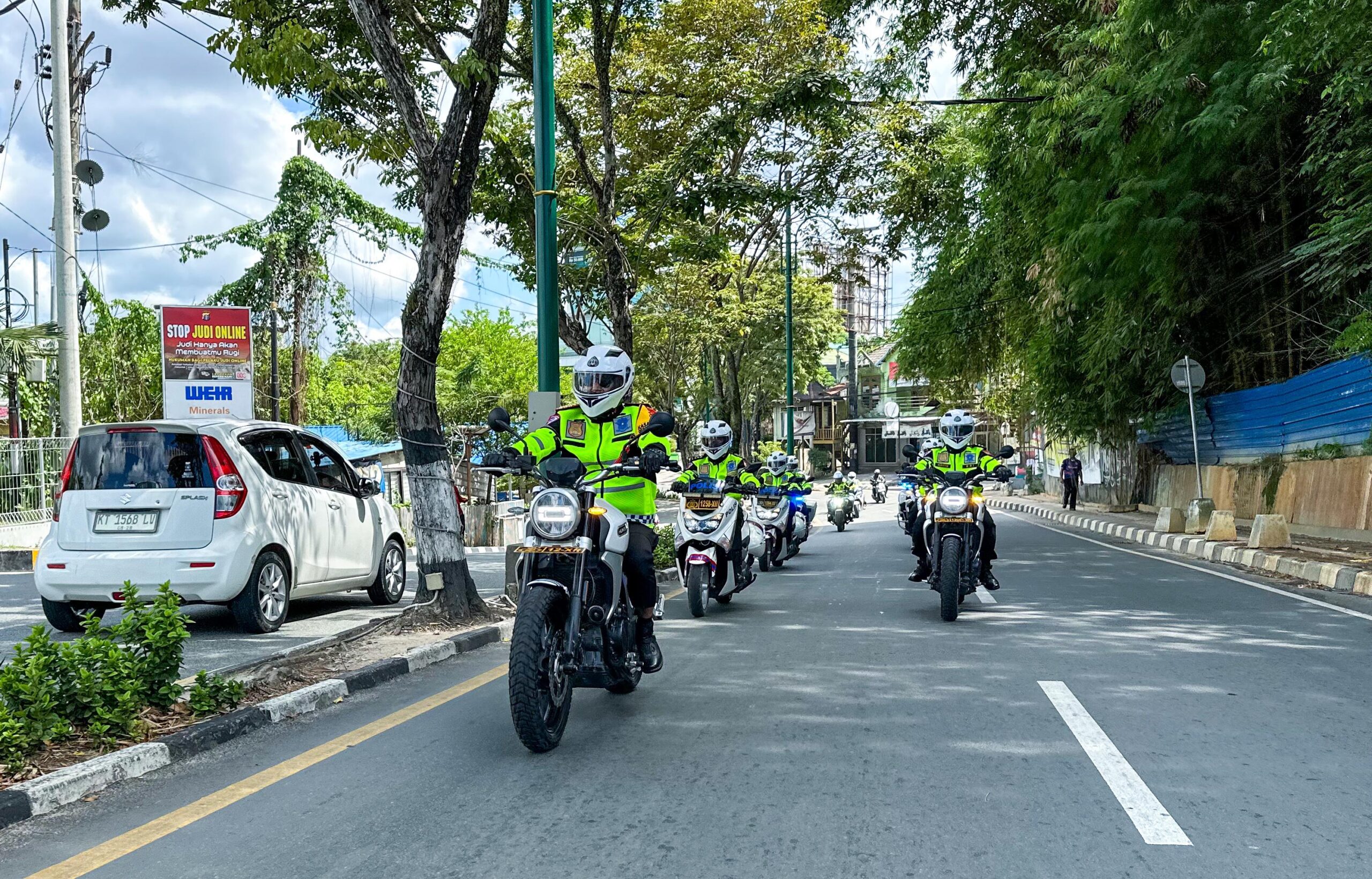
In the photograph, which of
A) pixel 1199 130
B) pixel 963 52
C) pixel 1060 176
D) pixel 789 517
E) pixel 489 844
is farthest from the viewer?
pixel 963 52

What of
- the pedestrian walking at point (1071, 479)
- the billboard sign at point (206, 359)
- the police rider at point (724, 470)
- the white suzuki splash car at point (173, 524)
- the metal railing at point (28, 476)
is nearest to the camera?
the white suzuki splash car at point (173, 524)

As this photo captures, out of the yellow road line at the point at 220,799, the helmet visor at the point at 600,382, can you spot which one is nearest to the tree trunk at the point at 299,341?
the yellow road line at the point at 220,799

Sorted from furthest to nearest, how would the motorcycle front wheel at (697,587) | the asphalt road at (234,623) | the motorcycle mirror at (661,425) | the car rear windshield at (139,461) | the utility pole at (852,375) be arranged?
the utility pole at (852,375), the motorcycle front wheel at (697,587), the car rear windshield at (139,461), the asphalt road at (234,623), the motorcycle mirror at (661,425)

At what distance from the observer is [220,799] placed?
4.42m

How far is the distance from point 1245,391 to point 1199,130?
30.0 ft

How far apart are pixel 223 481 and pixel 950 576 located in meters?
5.58

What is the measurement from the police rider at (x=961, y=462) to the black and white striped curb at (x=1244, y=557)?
13.5ft

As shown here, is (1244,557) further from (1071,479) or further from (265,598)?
(1071,479)

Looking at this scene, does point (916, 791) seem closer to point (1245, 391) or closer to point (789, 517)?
point (789, 517)

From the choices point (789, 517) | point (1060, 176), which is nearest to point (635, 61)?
point (1060, 176)

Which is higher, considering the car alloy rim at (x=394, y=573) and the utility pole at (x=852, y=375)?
the utility pole at (x=852, y=375)

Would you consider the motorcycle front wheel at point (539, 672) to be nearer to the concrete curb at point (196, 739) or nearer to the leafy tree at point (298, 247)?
the concrete curb at point (196, 739)

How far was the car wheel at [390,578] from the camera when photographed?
10289 millimetres

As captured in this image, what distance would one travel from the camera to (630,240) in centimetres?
1714
